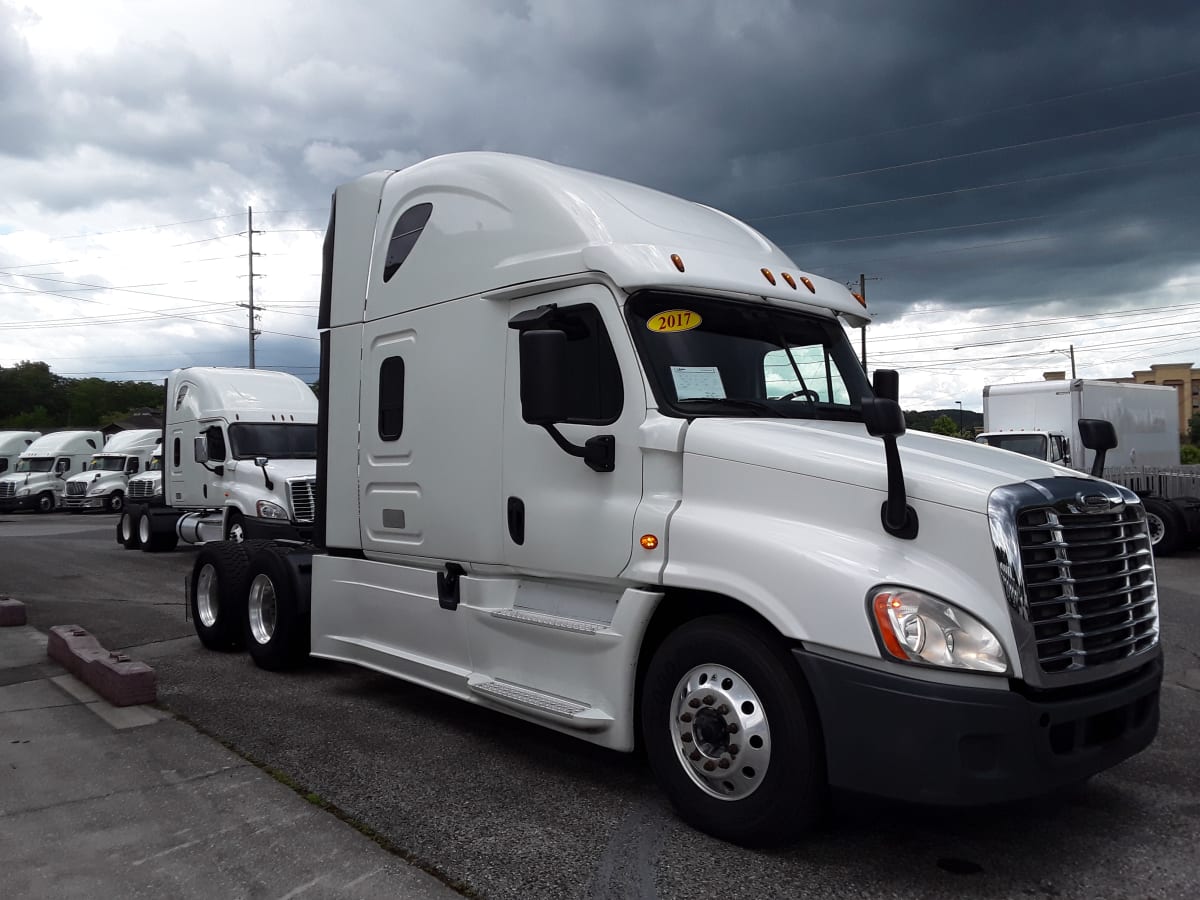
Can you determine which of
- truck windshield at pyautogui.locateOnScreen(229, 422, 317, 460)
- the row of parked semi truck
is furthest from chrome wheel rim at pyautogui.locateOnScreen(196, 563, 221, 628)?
truck windshield at pyautogui.locateOnScreen(229, 422, 317, 460)

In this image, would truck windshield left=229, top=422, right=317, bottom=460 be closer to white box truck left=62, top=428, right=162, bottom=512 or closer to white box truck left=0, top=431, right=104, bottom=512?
white box truck left=62, top=428, right=162, bottom=512

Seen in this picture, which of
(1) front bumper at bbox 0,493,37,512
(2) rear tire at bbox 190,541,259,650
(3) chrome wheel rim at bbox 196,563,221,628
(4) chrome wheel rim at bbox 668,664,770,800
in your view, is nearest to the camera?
(4) chrome wheel rim at bbox 668,664,770,800

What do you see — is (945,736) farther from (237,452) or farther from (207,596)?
(237,452)

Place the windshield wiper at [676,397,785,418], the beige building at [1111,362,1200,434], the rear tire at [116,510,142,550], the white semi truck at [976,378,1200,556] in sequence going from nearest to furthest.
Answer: the windshield wiper at [676,397,785,418] → the white semi truck at [976,378,1200,556] → the rear tire at [116,510,142,550] → the beige building at [1111,362,1200,434]

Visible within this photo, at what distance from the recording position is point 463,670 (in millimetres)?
5562

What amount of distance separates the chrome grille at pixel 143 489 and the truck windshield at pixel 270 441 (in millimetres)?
6503

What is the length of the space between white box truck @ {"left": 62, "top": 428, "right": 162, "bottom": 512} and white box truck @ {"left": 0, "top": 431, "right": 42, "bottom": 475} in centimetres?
959

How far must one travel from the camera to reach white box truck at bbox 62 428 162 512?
35453mm

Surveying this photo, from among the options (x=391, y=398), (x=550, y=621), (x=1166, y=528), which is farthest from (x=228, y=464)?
(x=1166, y=528)

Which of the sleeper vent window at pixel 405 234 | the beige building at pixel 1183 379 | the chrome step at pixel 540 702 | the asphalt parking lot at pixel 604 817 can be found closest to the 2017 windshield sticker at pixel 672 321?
the chrome step at pixel 540 702

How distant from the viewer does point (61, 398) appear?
101188 millimetres

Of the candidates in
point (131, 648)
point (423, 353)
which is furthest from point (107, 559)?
point (423, 353)

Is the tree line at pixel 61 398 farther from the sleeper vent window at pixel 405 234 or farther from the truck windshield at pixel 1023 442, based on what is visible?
the sleeper vent window at pixel 405 234

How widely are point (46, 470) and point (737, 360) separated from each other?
140 ft
